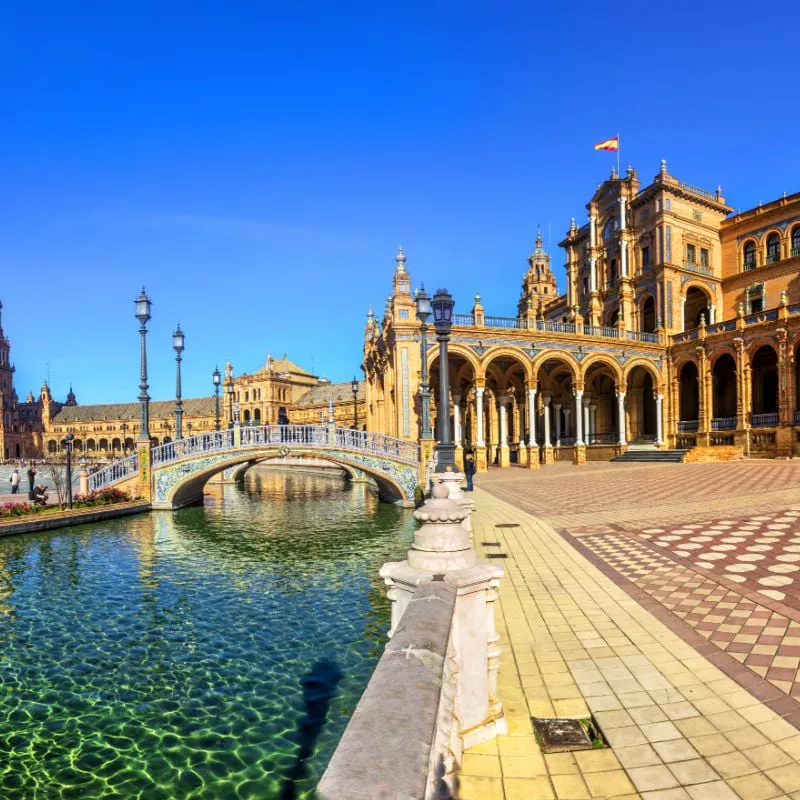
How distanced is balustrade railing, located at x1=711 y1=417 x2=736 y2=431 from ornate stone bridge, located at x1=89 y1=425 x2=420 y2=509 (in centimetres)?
2256

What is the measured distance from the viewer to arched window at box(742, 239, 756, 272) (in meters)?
39.1

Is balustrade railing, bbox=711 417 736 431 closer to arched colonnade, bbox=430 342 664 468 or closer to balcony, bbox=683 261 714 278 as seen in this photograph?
arched colonnade, bbox=430 342 664 468

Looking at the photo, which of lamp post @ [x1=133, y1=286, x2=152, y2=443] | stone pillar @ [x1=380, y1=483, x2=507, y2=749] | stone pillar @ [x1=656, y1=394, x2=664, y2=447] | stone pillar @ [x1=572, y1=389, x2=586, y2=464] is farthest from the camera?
stone pillar @ [x1=656, y1=394, x2=664, y2=447]

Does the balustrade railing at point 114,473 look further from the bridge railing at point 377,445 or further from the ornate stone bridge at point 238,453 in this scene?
the bridge railing at point 377,445

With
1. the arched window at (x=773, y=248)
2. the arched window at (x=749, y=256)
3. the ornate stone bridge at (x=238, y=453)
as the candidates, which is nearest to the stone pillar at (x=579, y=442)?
the arched window at (x=749, y=256)

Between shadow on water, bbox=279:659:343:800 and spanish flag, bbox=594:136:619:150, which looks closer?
shadow on water, bbox=279:659:343:800

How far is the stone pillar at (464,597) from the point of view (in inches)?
152

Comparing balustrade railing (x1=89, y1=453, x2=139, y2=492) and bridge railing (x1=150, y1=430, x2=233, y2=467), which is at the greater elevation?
bridge railing (x1=150, y1=430, x2=233, y2=467)

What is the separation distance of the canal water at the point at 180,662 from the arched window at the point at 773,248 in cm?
3616

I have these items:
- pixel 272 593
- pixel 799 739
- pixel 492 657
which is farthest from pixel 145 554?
pixel 799 739

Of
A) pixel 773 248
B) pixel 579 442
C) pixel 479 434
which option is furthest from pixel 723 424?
pixel 479 434

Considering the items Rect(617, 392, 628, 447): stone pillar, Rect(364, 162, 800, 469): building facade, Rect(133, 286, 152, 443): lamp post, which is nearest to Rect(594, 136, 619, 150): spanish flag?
Rect(364, 162, 800, 469): building facade

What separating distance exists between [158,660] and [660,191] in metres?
41.3

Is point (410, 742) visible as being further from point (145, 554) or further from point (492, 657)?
point (145, 554)
